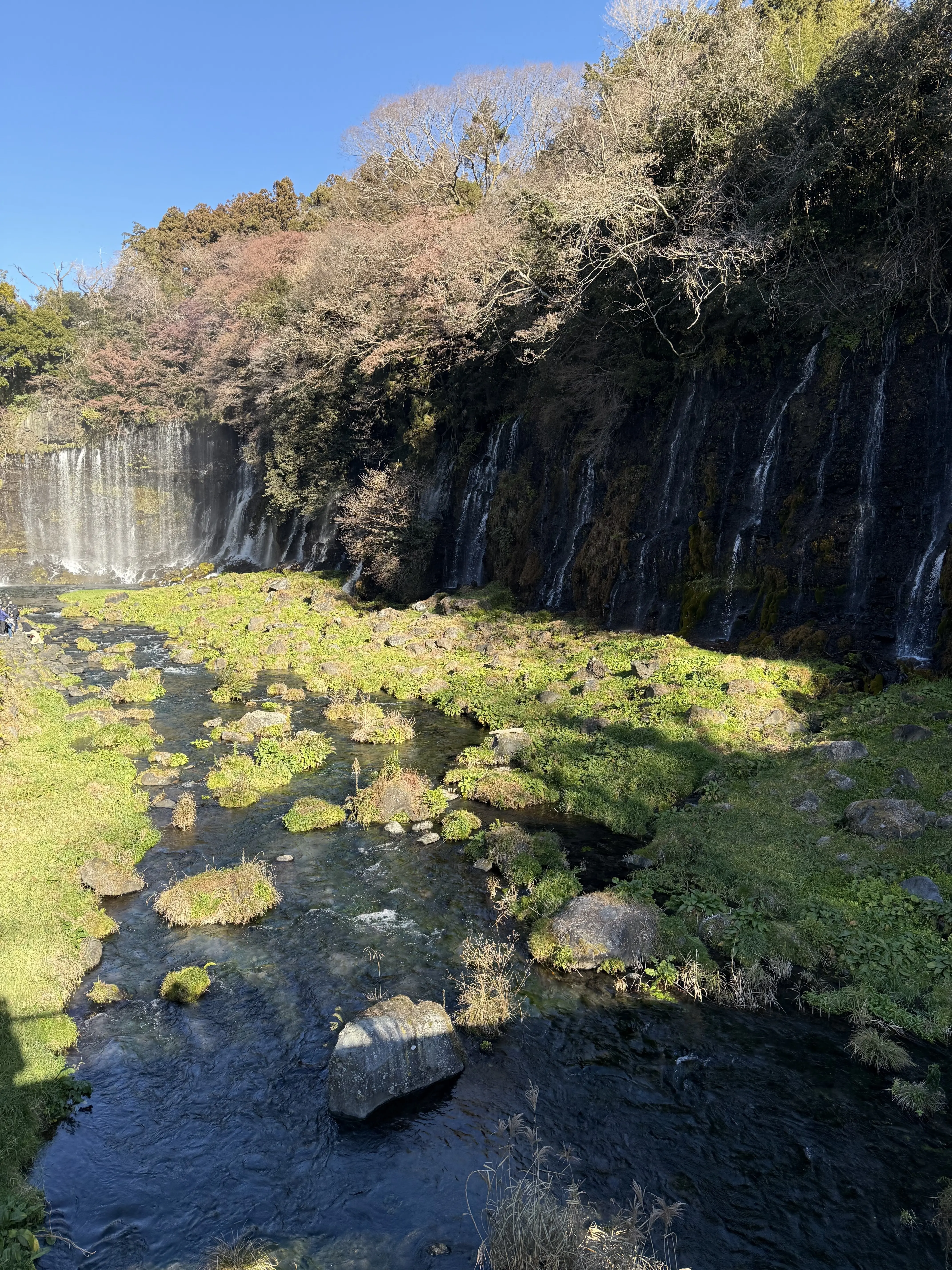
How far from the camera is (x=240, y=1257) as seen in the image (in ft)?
→ 22.0

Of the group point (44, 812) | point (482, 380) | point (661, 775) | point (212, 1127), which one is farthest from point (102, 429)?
point (212, 1127)

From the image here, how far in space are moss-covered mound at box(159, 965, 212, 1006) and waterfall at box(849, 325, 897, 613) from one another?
17.9m

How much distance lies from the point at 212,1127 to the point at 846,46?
2755 cm

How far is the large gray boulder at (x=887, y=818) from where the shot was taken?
41.1ft

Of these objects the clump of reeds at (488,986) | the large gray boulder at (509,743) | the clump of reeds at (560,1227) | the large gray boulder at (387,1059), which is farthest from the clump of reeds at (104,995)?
the large gray boulder at (509,743)

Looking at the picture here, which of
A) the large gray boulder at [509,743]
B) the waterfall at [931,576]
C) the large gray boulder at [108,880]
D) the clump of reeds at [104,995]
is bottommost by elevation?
the clump of reeds at [104,995]

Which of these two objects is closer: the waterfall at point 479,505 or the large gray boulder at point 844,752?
the large gray boulder at point 844,752

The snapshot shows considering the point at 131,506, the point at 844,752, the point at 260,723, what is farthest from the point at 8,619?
the point at 131,506

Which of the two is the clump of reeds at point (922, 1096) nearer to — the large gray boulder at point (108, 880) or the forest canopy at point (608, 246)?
the large gray boulder at point (108, 880)

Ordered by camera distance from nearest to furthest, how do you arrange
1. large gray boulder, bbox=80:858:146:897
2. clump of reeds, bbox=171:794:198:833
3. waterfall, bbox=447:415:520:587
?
large gray boulder, bbox=80:858:146:897 → clump of reeds, bbox=171:794:198:833 → waterfall, bbox=447:415:520:587

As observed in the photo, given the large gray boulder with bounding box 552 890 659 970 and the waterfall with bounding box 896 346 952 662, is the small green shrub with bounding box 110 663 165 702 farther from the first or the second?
the waterfall with bounding box 896 346 952 662

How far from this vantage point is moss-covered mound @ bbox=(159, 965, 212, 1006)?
1028cm

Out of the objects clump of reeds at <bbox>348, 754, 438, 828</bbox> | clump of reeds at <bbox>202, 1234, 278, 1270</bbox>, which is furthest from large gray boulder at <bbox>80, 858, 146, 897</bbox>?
clump of reeds at <bbox>202, 1234, 278, 1270</bbox>

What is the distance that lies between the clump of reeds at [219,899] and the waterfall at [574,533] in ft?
66.8
